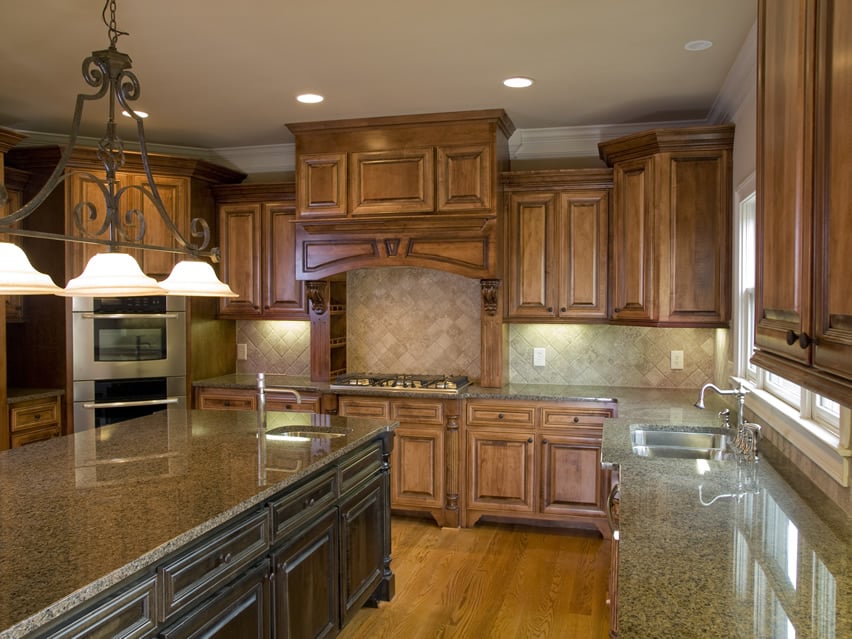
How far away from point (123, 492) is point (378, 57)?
7.62ft

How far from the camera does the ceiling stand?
2.89m

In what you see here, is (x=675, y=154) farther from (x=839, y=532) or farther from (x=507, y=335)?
(x=839, y=532)

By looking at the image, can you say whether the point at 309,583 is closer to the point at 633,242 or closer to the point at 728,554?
the point at 728,554

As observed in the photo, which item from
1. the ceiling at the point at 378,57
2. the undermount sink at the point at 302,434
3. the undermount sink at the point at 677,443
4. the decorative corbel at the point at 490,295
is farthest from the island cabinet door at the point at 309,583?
the decorative corbel at the point at 490,295

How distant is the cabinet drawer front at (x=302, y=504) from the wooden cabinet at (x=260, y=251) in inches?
100

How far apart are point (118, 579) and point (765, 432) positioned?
2.57 metres

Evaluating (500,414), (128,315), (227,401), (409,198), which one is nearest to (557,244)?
(409,198)

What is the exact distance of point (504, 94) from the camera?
402cm

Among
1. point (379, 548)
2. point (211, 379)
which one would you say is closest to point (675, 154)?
point (379, 548)

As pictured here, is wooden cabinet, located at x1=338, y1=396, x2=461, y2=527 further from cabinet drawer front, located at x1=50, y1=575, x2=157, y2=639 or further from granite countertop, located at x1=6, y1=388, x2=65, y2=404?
cabinet drawer front, located at x1=50, y1=575, x2=157, y2=639

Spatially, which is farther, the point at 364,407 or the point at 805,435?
the point at 364,407

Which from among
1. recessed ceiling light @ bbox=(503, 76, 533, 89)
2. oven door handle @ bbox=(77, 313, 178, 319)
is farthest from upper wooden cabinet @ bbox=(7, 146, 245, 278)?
recessed ceiling light @ bbox=(503, 76, 533, 89)

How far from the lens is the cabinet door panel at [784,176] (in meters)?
1.22

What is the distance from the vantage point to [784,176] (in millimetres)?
1365
